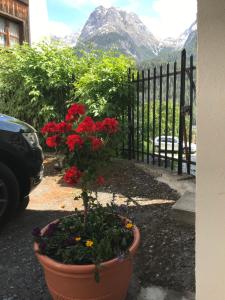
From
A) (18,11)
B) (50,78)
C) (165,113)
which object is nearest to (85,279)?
(165,113)

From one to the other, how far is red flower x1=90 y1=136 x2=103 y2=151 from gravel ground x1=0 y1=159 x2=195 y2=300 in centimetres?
46

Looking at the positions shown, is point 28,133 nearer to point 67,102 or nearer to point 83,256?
point 83,256

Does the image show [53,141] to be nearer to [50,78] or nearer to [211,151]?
[211,151]

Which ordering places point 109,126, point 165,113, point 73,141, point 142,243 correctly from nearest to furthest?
1. point 73,141
2. point 109,126
3. point 142,243
4. point 165,113

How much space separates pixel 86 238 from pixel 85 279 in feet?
1.17

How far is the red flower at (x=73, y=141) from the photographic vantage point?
7.71 ft

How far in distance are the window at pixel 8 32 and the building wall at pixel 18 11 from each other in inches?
10.0

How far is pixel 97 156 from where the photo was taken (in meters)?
2.51

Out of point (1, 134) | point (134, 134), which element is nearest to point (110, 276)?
point (1, 134)

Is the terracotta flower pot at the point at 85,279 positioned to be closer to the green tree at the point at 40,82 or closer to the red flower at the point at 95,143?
the red flower at the point at 95,143

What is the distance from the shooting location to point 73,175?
242 centimetres

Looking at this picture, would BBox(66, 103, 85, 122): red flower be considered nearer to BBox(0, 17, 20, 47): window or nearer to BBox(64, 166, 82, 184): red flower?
BBox(64, 166, 82, 184): red flower

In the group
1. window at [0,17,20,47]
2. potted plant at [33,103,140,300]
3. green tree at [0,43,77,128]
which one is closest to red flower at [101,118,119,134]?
potted plant at [33,103,140,300]

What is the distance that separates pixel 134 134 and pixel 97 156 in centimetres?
460
